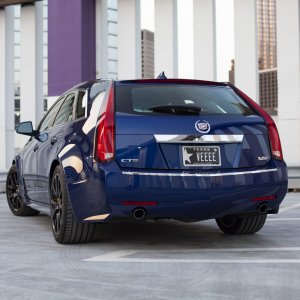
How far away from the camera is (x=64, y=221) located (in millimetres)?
5137

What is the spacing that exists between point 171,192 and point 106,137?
26.5 inches

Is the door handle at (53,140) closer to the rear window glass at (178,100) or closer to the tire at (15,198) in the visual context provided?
the rear window glass at (178,100)

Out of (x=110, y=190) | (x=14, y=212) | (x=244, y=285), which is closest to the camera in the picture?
(x=244, y=285)

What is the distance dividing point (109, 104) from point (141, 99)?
0.29 meters

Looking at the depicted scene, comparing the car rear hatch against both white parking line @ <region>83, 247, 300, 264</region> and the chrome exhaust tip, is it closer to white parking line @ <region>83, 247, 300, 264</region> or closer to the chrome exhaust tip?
the chrome exhaust tip

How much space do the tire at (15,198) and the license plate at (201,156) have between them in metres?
3.42

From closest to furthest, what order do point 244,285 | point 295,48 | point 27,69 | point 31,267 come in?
point 244,285 → point 31,267 → point 295,48 → point 27,69

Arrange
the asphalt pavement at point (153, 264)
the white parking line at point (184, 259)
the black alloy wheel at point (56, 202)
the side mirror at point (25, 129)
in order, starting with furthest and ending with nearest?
the side mirror at point (25, 129)
the black alloy wheel at point (56, 202)
the white parking line at point (184, 259)
the asphalt pavement at point (153, 264)

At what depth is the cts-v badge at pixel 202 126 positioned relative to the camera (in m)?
4.79

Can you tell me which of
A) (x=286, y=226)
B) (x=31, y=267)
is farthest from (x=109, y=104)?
(x=286, y=226)

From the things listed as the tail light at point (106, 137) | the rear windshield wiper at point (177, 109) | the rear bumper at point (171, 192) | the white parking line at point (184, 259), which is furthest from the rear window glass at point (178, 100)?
the white parking line at point (184, 259)

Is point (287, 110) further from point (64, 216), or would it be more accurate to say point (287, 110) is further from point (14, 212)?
point (64, 216)

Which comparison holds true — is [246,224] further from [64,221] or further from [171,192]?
[64,221]

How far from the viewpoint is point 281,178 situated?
5031 millimetres
